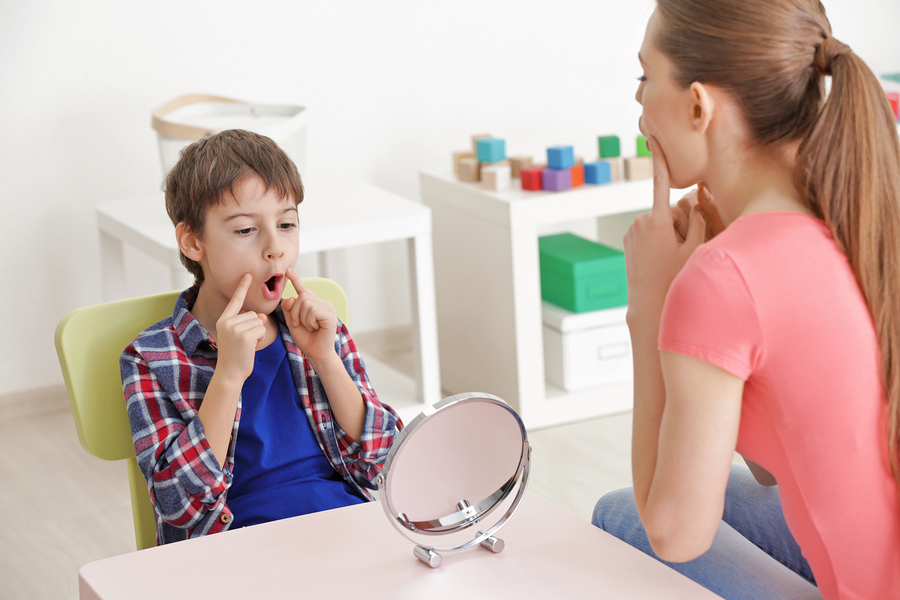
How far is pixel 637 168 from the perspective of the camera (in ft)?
8.11

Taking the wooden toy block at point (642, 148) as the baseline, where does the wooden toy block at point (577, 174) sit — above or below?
below

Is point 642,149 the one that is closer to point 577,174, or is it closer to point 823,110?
point 577,174

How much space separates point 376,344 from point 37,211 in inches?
42.7

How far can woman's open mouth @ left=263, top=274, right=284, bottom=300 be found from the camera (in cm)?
123

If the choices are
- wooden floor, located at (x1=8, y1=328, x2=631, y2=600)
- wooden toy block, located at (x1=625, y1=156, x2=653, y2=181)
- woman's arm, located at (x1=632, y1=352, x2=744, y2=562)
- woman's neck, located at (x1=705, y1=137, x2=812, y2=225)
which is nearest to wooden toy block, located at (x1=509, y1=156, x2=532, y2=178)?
wooden toy block, located at (x1=625, y1=156, x2=653, y2=181)

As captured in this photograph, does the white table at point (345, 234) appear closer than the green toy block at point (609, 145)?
Yes

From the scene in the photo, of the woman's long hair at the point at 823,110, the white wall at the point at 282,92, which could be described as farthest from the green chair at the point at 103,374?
the white wall at the point at 282,92

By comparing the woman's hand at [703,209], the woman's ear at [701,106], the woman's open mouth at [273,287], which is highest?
the woman's ear at [701,106]

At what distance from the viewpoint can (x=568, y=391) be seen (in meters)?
2.49

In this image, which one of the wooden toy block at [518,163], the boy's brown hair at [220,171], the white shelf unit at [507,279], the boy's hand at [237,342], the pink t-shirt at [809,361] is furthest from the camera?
the wooden toy block at [518,163]

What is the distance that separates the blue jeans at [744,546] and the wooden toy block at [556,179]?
1.30 meters

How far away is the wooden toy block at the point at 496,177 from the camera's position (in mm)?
2424

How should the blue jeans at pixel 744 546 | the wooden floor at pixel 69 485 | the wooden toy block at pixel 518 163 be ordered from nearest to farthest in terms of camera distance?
1. the blue jeans at pixel 744 546
2. the wooden floor at pixel 69 485
3. the wooden toy block at pixel 518 163

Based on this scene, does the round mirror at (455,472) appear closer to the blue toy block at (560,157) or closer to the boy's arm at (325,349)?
the boy's arm at (325,349)
